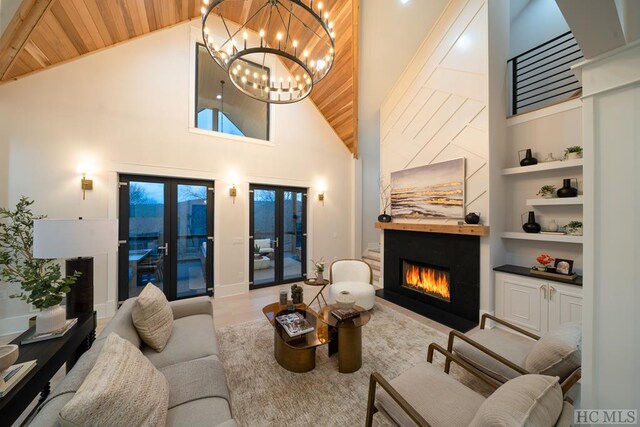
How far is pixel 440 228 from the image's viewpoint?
143 inches

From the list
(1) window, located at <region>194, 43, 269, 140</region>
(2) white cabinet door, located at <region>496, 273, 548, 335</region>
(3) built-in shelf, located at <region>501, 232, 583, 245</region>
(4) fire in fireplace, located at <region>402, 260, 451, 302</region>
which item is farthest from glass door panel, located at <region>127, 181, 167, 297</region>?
(3) built-in shelf, located at <region>501, 232, 583, 245</region>

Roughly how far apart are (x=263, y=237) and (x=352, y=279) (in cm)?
221

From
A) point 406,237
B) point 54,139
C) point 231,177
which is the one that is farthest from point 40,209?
point 406,237

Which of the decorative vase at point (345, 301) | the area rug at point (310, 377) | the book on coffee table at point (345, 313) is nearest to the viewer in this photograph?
the area rug at point (310, 377)

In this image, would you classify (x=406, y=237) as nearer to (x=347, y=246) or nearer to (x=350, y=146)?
(x=347, y=246)

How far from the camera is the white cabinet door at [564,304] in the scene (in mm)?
2572

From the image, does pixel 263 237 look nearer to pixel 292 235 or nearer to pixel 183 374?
pixel 292 235

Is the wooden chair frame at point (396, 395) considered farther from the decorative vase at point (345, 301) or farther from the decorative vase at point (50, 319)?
the decorative vase at point (50, 319)

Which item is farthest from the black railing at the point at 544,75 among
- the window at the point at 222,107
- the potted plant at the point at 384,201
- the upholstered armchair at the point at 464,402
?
the window at the point at 222,107

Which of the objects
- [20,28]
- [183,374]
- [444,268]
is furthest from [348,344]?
[20,28]

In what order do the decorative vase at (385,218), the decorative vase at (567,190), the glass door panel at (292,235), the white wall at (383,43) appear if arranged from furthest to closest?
the glass door panel at (292,235)
the decorative vase at (385,218)
the white wall at (383,43)
the decorative vase at (567,190)

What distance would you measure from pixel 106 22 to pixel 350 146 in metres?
4.87

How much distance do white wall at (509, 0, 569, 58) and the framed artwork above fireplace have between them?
8.83 feet

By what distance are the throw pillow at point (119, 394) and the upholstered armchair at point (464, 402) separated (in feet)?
3.97
